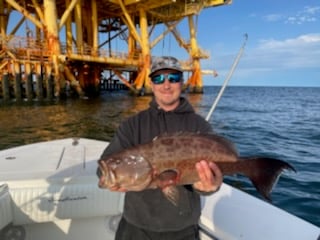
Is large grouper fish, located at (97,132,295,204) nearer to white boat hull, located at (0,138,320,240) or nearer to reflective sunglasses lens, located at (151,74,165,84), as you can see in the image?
reflective sunglasses lens, located at (151,74,165,84)

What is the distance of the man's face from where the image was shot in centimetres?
248

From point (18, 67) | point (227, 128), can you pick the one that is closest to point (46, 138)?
point (227, 128)

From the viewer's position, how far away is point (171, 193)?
85.7 inches

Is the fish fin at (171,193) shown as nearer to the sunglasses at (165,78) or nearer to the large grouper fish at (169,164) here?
the large grouper fish at (169,164)

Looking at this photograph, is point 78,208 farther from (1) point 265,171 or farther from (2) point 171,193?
(1) point 265,171

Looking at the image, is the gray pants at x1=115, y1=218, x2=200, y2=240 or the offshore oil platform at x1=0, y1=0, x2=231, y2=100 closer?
the gray pants at x1=115, y1=218, x2=200, y2=240

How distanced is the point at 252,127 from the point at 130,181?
1513 centimetres

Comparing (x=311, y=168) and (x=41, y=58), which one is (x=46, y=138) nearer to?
(x=311, y=168)

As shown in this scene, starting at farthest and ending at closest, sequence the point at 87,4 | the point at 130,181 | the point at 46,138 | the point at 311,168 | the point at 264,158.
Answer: the point at 87,4 → the point at 46,138 → the point at 311,168 → the point at 264,158 → the point at 130,181

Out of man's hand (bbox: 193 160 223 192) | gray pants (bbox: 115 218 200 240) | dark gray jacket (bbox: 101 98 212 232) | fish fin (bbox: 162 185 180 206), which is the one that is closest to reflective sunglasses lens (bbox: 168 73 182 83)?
dark gray jacket (bbox: 101 98 212 232)

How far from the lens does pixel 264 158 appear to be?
2285 mm

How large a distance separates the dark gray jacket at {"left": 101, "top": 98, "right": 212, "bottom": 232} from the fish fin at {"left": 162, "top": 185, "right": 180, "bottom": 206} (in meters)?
0.13

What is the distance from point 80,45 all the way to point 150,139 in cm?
2891

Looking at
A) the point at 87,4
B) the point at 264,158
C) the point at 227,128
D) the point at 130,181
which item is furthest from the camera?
the point at 87,4
